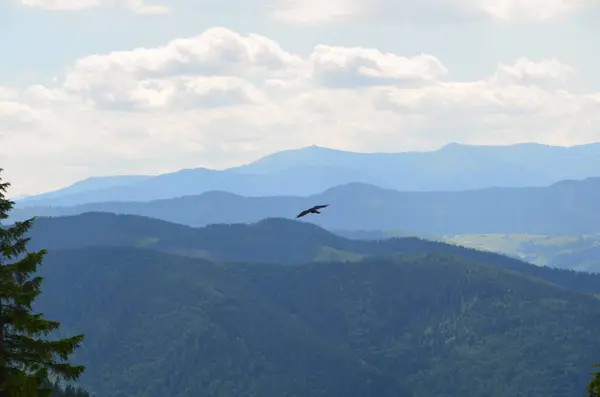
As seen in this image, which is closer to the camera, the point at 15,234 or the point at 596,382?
the point at 15,234

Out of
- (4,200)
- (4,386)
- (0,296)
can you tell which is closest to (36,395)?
(4,386)

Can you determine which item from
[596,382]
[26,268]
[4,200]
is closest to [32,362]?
[26,268]

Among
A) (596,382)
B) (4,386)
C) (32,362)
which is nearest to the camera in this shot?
(4,386)

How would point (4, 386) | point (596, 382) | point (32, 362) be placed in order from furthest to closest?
point (596, 382) < point (32, 362) < point (4, 386)

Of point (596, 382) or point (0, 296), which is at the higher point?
point (0, 296)

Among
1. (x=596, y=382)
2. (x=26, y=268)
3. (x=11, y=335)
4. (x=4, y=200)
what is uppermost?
(x=4, y=200)

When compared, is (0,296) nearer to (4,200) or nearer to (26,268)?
(26,268)
